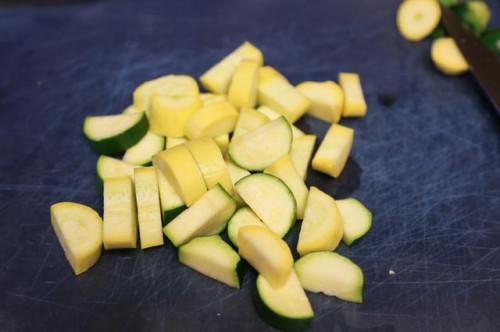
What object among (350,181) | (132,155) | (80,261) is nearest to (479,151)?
(350,181)

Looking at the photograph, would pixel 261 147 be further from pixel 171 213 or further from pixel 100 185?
pixel 100 185

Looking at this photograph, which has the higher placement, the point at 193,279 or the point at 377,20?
the point at 377,20

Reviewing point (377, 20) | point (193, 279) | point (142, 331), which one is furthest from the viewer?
point (377, 20)

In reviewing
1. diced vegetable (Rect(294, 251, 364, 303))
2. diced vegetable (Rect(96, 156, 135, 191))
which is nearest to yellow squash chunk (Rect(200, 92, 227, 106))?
diced vegetable (Rect(96, 156, 135, 191))

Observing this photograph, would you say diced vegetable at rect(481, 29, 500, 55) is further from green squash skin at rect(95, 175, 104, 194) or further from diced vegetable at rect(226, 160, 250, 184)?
green squash skin at rect(95, 175, 104, 194)

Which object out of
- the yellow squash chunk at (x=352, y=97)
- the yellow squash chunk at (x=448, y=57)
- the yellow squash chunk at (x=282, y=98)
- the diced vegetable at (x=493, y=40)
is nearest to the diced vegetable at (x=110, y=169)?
the yellow squash chunk at (x=282, y=98)

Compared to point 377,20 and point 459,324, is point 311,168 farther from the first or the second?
point 377,20
